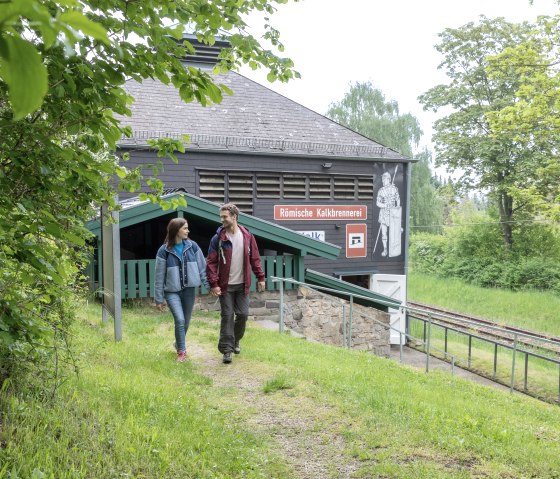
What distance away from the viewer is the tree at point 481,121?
95.2 ft

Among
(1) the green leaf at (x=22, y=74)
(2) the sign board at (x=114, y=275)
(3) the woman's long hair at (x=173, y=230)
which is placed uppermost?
(1) the green leaf at (x=22, y=74)

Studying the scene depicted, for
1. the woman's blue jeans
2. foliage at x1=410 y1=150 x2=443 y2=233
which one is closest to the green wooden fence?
the woman's blue jeans

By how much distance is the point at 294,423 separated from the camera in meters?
4.68

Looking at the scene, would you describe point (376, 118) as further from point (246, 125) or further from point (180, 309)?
point (180, 309)

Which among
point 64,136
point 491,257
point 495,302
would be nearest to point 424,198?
point 491,257

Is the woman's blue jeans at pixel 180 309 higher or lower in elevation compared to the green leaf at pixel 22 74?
lower

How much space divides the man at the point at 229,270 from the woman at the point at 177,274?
23 centimetres

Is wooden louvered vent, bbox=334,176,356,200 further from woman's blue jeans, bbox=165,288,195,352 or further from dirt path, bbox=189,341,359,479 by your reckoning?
dirt path, bbox=189,341,359,479

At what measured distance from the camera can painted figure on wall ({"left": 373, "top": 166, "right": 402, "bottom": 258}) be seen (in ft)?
59.1

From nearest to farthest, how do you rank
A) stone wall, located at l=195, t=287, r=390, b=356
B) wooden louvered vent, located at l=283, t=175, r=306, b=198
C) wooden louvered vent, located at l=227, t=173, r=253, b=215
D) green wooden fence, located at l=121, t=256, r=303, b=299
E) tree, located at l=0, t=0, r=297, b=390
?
tree, located at l=0, t=0, r=297, b=390, green wooden fence, located at l=121, t=256, r=303, b=299, stone wall, located at l=195, t=287, r=390, b=356, wooden louvered vent, located at l=227, t=173, r=253, b=215, wooden louvered vent, located at l=283, t=175, r=306, b=198

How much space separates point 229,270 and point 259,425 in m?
2.24

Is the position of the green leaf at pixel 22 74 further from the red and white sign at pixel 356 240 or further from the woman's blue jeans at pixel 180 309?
the red and white sign at pixel 356 240

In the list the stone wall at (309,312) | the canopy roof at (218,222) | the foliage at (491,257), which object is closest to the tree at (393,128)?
the foliage at (491,257)

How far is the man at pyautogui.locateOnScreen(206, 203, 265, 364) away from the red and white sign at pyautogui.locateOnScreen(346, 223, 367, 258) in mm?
11083
